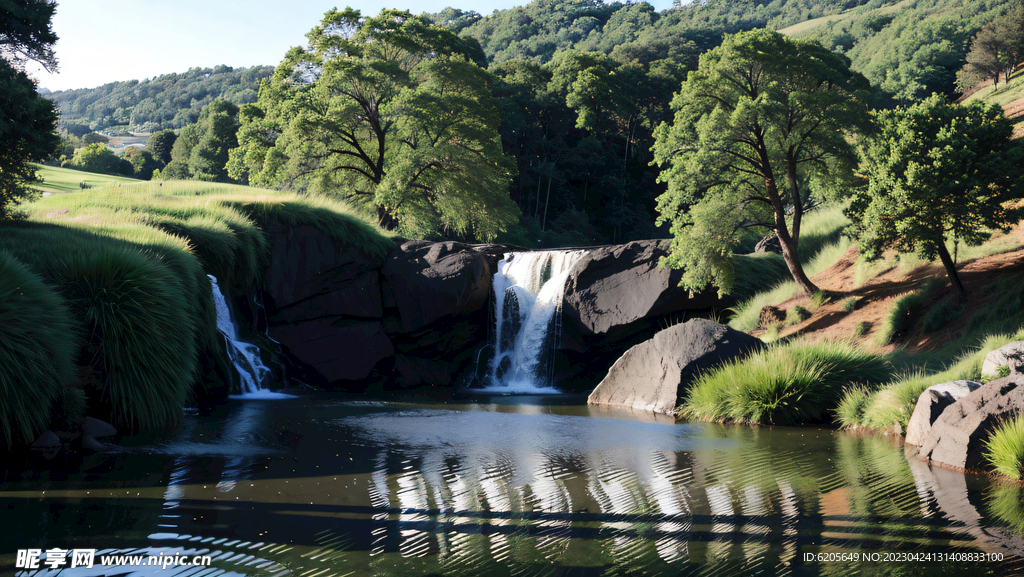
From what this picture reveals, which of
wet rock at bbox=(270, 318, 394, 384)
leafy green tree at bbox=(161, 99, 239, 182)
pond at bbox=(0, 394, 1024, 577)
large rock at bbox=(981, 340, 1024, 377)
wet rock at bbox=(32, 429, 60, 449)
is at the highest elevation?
leafy green tree at bbox=(161, 99, 239, 182)

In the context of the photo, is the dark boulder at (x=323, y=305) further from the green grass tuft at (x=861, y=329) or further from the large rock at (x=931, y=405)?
the large rock at (x=931, y=405)

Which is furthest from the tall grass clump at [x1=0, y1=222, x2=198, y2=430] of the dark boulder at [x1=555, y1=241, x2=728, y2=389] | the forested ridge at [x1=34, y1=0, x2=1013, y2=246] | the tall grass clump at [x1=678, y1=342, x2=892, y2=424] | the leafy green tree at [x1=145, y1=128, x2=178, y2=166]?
the leafy green tree at [x1=145, y1=128, x2=178, y2=166]

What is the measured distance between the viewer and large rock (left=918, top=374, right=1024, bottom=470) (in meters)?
5.36

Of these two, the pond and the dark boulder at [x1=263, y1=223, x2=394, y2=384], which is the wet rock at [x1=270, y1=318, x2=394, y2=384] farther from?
the pond

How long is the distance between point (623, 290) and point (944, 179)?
261 inches

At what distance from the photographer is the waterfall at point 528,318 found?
599 inches

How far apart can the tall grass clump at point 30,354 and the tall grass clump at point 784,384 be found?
7394 mm

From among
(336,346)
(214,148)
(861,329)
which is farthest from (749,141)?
(214,148)

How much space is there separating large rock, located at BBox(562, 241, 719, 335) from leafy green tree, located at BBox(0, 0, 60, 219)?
10.4 m

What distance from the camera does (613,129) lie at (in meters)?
46.5

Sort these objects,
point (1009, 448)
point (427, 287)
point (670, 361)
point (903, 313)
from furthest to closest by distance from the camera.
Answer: point (427, 287)
point (903, 313)
point (670, 361)
point (1009, 448)

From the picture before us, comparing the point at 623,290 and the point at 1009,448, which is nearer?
the point at 1009,448

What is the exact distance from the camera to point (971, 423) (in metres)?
5.49

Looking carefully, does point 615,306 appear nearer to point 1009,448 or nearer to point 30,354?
point 1009,448
